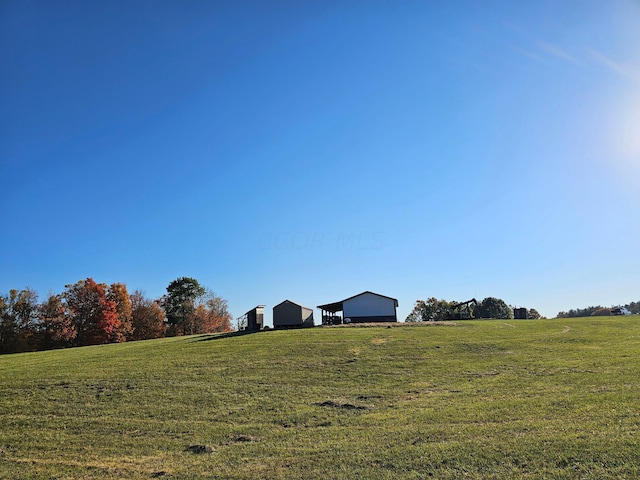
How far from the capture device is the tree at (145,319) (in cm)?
6744

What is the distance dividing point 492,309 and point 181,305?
60433 mm

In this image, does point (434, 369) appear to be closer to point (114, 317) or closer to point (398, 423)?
point (398, 423)

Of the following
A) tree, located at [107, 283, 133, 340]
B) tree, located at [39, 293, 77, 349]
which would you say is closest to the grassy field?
tree, located at [39, 293, 77, 349]

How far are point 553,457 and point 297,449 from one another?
565cm

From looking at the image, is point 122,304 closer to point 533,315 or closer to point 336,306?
point 336,306

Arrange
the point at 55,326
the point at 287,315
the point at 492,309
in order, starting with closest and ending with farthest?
the point at 287,315 → the point at 55,326 → the point at 492,309

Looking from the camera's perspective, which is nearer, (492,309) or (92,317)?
(92,317)

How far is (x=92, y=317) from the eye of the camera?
2287 inches

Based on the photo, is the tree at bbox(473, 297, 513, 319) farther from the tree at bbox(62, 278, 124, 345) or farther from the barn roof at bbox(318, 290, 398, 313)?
the tree at bbox(62, 278, 124, 345)

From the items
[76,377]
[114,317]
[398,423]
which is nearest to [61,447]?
[76,377]

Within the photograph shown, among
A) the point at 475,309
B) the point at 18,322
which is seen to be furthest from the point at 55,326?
the point at 475,309

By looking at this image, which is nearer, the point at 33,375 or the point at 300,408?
the point at 300,408

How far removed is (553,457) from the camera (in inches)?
321

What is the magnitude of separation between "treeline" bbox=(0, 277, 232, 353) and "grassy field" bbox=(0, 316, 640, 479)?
1449 inches
